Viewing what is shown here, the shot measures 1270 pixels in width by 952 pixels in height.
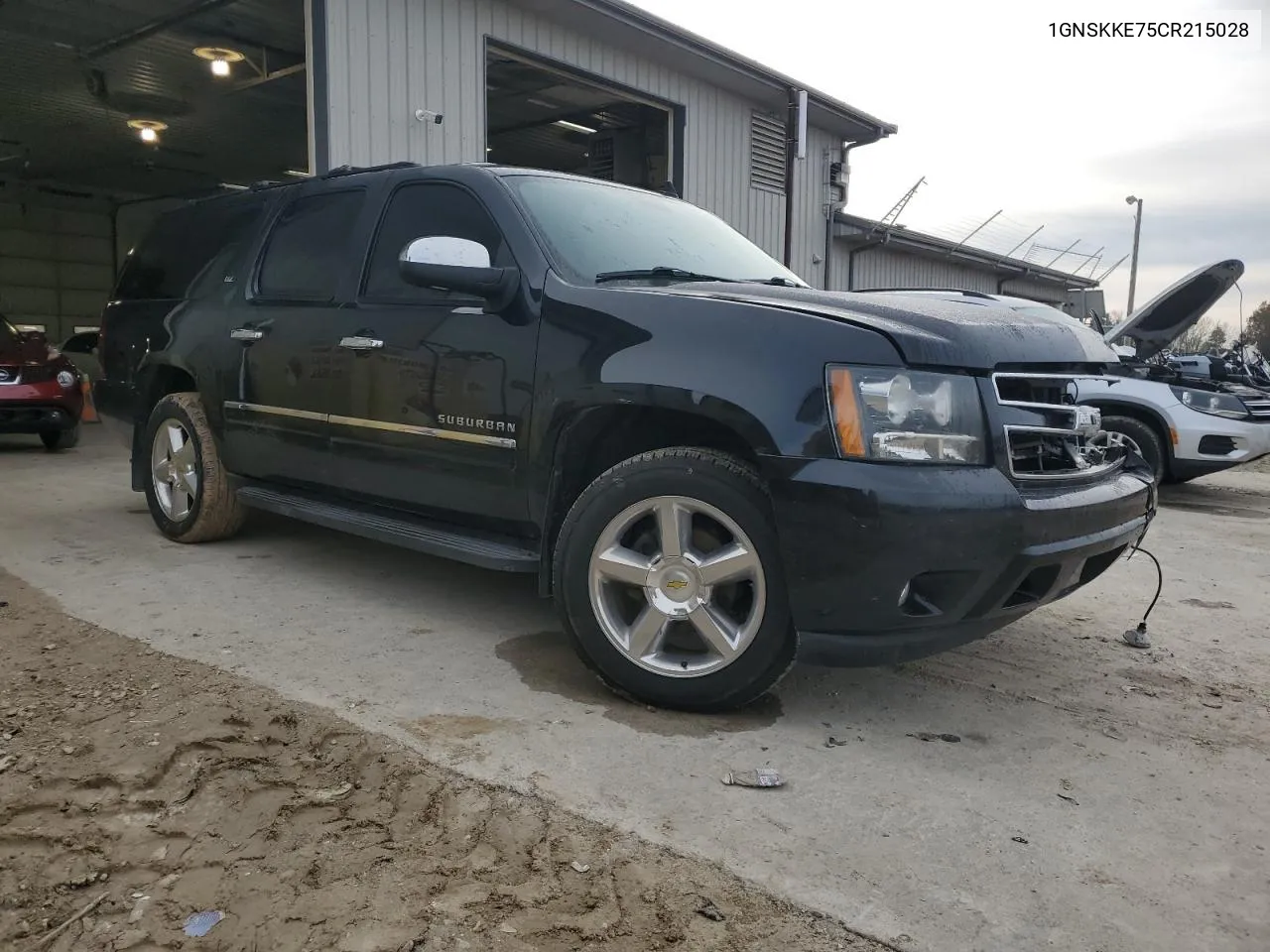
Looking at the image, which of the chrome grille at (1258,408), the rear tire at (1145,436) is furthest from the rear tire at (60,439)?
the chrome grille at (1258,408)

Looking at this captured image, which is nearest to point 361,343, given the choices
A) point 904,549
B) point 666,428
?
point 666,428

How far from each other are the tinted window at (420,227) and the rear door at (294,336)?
143mm

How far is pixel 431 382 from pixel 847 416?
172cm

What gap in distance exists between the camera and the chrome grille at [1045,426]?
2.87 meters

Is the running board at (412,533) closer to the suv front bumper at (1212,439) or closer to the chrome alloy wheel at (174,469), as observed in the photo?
the chrome alloy wheel at (174,469)

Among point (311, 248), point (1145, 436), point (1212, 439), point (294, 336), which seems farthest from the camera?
point (1145, 436)

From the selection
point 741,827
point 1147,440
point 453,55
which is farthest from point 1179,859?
point 453,55

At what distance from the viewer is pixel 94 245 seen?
23.8 meters

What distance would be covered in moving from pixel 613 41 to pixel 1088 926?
978 cm

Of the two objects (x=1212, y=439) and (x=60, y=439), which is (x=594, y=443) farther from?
(x=60, y=439)

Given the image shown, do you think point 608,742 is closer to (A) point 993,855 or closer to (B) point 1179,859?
(A) point 993,855

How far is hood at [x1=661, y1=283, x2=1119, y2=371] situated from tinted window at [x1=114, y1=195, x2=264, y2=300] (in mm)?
2857

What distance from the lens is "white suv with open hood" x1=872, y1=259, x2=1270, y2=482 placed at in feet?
26.3

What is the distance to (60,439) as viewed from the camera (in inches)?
400
